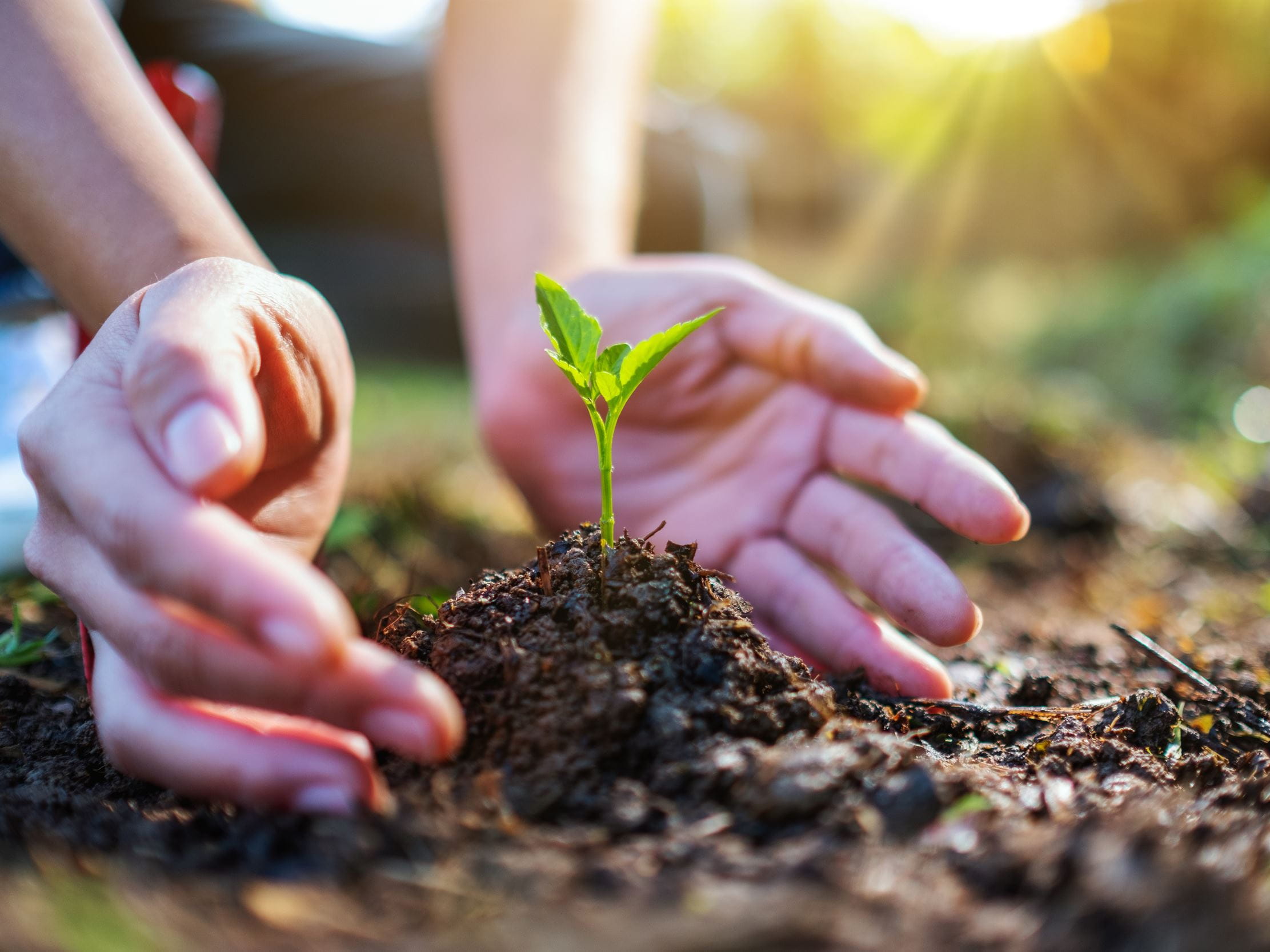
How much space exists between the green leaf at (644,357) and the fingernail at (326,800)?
0.64 meters

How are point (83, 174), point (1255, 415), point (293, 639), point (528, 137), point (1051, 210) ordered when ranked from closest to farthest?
point (293, 639), point (83, 174), point (528, 137), point (1255, 415), point (1051, 210)

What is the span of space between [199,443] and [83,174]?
0.94 meters

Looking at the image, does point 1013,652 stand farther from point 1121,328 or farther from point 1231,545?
point 1121,328

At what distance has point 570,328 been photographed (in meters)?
1.24

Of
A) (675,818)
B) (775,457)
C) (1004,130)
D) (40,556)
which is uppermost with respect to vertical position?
(1004,130)

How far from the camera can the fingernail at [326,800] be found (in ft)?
3.18

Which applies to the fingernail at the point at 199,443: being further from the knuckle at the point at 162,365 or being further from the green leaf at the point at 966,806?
the green leaf at the point at 966,806

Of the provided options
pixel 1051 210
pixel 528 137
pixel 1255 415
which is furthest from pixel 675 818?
pixel 1051 210

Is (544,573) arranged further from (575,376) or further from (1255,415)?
(1255,415)

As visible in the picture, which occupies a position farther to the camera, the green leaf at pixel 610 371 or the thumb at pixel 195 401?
the green leaf at pixel 610 371

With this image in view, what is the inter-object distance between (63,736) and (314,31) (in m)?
6.36

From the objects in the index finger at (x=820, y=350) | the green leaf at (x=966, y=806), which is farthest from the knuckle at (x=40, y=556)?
the index finger at (x=820, y=350)

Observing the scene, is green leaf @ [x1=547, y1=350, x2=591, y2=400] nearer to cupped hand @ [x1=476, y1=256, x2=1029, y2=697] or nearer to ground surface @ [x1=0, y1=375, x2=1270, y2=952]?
ground surface @ [x1=0, y1=375, x2=1270, y2=952]

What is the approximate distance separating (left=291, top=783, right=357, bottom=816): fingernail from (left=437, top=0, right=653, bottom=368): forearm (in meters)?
1.99
